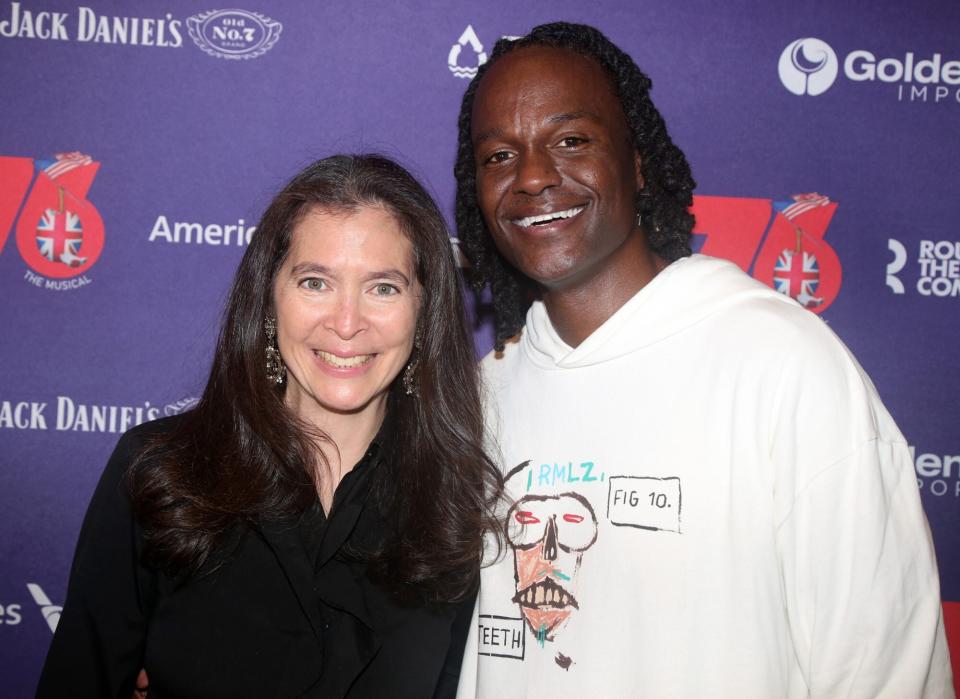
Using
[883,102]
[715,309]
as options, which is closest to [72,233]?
[715,309]

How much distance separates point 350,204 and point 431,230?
0.70 ft

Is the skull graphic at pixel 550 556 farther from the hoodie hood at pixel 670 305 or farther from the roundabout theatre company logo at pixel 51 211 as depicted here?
the roundabout theatre company logo at pixel 51 211

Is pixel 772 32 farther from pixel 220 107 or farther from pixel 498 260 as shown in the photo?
pixel 220 107

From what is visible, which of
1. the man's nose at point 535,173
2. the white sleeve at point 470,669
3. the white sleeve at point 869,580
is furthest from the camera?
the white sleeve at point 470,669

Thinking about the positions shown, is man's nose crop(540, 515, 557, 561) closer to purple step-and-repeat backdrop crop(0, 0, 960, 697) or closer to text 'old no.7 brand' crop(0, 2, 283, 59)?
purple step-and-repeat backdrop crop(0, 0, 960, 697)

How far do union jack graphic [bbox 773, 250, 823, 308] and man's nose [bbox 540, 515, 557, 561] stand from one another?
4.19ft

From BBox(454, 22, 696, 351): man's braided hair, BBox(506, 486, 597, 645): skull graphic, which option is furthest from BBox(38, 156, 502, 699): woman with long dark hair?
BBox(454, 22, 696, 351): man's braided hair

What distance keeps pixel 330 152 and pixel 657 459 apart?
149 centimetres

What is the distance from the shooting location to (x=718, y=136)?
2.56 m

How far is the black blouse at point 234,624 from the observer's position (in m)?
1.67

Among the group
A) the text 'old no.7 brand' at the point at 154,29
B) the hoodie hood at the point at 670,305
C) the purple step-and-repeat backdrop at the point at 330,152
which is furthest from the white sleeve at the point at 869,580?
the text 'old no.7 brand' at the point at 154,29

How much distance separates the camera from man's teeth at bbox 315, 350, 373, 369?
185cm

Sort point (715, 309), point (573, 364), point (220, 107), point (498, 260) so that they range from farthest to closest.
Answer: point (220, 107)
point (498, 260)
point (573, 364)
point (715, 309)

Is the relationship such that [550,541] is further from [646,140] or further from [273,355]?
[646,140]
